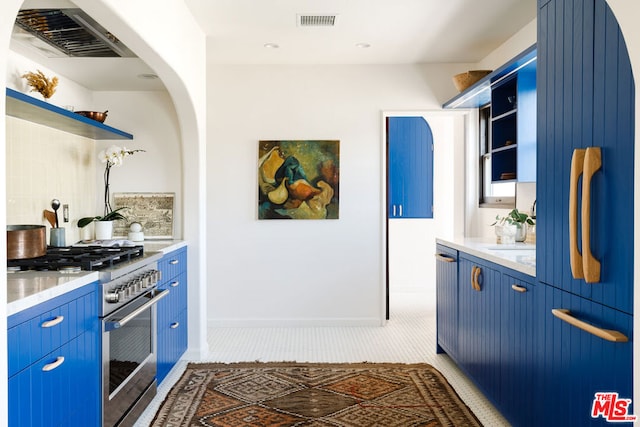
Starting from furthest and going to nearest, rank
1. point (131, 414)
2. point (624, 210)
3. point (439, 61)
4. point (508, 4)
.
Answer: point (439, 61), point (508, 4), point (131, 414), point (624, 210)

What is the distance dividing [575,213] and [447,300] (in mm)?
2082

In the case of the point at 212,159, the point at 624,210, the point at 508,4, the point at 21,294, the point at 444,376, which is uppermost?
the point at 508,4

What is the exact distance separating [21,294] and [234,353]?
258 centimetres

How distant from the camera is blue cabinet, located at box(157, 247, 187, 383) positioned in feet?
10.8

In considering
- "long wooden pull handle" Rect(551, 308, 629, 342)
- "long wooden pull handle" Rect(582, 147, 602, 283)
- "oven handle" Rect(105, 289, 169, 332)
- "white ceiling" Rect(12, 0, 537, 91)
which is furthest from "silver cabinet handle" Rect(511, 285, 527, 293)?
"white ceiling" Rect(12, 0, 537, 91)

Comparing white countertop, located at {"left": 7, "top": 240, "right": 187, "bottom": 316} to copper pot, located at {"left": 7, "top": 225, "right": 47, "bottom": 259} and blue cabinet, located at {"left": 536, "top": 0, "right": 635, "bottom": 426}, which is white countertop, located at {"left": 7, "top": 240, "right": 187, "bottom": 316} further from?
blue cabinet, located at {"left": 536, "top": 0, "right": 635, "bottom": 426}

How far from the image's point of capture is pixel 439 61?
16.1 ft

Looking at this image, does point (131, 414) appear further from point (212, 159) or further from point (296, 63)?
point (296, 63)

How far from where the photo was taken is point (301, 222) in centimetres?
500

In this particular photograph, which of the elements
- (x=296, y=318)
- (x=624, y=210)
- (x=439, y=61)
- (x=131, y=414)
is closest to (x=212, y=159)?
(x=296, y=318)

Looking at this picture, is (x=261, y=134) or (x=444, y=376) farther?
(x=261, y=134)

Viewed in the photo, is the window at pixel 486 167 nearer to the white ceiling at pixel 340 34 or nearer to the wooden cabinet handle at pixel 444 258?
the white ceiling at pixel 340 34

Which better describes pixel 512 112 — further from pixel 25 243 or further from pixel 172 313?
pixel 25 243

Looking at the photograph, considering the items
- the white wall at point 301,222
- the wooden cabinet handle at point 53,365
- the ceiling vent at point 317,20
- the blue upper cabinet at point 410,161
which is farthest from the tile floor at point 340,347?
the ceiling vent at point 317,20
